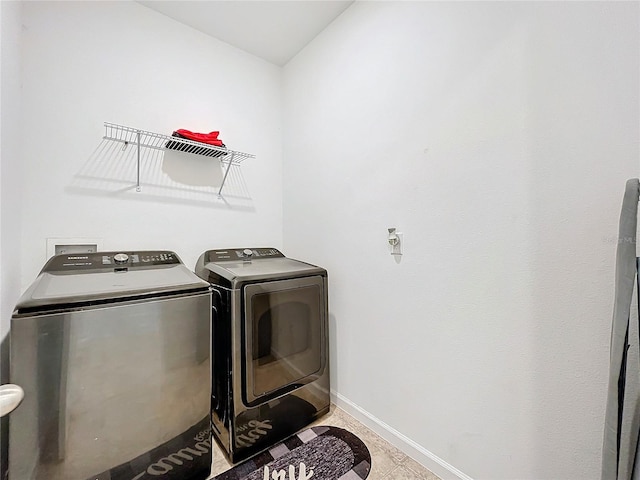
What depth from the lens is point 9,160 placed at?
117 centimetres

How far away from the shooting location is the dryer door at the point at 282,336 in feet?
4.68

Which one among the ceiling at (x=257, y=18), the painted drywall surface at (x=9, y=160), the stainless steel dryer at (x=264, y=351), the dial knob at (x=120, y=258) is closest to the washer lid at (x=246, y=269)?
the stainless steel dryer at (x=264, y=351)

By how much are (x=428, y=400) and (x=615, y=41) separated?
60.9 inches

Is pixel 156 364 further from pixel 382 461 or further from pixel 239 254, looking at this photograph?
pixel 382 461

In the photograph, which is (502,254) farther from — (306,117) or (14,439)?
(14,439)

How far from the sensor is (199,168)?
200cm

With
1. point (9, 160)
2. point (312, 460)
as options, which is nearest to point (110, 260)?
point (9, 160)

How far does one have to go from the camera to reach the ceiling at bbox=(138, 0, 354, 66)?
1.77m

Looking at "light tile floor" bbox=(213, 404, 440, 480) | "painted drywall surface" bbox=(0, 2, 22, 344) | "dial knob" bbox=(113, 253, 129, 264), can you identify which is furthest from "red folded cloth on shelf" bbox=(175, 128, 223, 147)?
"light tile floor" bbox=(213, 404, 440, 480)

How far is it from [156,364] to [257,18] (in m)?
2.15

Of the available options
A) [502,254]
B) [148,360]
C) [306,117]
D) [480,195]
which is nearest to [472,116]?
[480,195]

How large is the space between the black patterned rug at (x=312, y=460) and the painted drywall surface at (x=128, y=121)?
1242 millimetres

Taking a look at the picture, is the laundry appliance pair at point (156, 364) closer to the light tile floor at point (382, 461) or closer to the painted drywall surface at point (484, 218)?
the light tile floor at point (382, 461)

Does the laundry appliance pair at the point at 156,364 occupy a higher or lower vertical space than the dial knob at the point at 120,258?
lower
